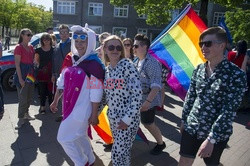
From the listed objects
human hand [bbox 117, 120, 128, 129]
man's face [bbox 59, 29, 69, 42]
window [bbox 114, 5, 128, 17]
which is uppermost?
window [bbox 114, 5, 128, 17]

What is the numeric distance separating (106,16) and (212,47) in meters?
31.4

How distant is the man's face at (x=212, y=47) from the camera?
2.42 metres

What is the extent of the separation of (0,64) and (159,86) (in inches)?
241

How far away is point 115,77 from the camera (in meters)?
2.94

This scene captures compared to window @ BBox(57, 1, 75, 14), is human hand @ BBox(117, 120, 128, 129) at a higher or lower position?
lower

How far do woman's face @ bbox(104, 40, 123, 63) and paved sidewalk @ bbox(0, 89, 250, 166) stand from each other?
1747 millimetres

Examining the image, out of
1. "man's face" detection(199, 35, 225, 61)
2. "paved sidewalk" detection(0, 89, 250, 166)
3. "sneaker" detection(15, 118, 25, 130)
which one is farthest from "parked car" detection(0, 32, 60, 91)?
"man's face" detection(199, 35, 225, 61)

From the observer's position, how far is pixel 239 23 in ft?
71.4

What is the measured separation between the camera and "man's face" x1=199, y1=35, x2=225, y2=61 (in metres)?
2.42

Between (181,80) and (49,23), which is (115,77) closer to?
(181,80)

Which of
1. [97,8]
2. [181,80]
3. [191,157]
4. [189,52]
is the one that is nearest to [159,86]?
[181,80]

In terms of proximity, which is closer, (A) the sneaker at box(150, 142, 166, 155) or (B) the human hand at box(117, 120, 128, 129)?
(B) the human hand at box(117, 120, 128, 129)

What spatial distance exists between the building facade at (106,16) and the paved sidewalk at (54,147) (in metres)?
27.5

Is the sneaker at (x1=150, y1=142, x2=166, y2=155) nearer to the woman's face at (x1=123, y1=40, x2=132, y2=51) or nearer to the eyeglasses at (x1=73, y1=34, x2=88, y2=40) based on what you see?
the woman's face at (x1=123, y1=40, x2=132, y2=51)
